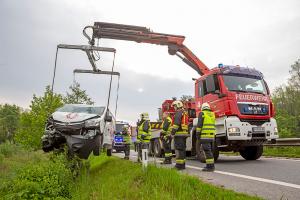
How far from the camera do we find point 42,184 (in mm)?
6660

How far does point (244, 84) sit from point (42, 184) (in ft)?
22.3

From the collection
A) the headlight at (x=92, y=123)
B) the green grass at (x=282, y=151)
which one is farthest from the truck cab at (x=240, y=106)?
the green grass at (x=282, y=151)

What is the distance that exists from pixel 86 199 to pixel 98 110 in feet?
13.6

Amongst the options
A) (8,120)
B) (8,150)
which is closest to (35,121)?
(8,150)

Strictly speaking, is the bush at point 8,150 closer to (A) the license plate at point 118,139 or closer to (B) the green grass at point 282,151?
(A) the license plate at point 118,139

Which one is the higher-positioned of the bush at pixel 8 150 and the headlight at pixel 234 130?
the headlight at pixel 234 130

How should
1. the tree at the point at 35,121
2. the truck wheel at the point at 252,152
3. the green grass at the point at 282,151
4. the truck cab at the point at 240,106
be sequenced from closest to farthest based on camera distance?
the truck cab at the point at 240,106, the truck wheel at the point at 252,152, the green grass at the point at 282,151, the tree at the point at 35,121

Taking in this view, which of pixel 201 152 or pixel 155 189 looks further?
pixel 201 152

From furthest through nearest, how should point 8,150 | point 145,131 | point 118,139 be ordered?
1. point 118,139
2. point 8,150
3. point 145,131

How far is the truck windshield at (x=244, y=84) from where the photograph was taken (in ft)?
34.2

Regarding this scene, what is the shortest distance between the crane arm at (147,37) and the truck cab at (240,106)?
2614mm

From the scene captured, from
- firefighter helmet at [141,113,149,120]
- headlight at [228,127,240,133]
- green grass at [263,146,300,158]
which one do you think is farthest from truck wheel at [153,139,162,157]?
headlight at [228,127,240,133]

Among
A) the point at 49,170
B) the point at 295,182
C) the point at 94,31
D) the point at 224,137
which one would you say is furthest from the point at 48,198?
the point at 94,31

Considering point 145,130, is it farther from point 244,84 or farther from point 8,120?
point 8,120
